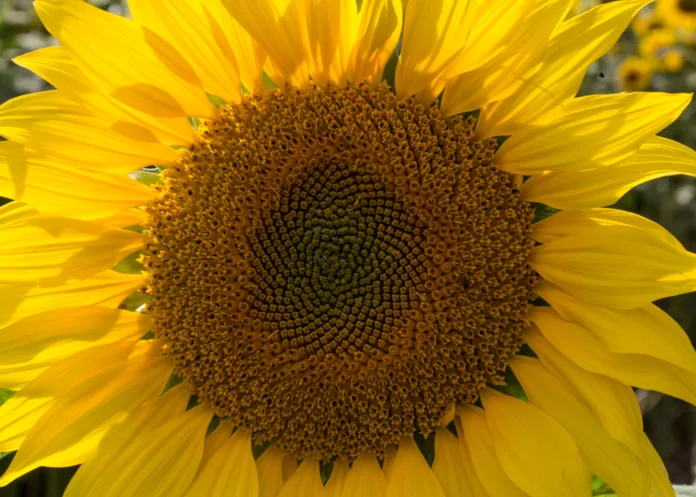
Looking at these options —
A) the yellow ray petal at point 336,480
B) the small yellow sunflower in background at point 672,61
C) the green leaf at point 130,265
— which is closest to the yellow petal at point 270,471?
the yellow ray petal at point 336,480

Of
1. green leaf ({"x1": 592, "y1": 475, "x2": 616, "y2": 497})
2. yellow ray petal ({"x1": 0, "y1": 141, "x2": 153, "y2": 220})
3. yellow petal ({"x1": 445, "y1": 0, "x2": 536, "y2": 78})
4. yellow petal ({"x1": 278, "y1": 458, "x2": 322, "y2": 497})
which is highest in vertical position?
yellow ray petal ({"x1": 0, "y1": 141, "x2": 153, "y2": 220})

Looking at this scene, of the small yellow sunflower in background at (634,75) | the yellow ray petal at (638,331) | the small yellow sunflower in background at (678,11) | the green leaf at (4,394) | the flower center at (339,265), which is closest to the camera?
the yellow ray petal at (638,331)

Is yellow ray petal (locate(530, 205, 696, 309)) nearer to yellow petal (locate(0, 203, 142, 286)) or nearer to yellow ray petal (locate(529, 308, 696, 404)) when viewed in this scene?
yellow ray petal (locate(529, 308, 696, 404))

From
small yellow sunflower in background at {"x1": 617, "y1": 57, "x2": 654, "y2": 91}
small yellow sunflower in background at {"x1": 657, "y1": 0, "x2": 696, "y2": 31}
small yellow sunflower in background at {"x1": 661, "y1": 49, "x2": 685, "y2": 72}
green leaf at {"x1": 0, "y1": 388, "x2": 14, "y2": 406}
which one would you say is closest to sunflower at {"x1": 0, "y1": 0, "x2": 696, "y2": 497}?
green leaf at {"x1": 0, "y1": 388, "x2": 14, "y2": 406}

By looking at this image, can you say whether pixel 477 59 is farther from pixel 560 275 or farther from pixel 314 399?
pixel 314 399

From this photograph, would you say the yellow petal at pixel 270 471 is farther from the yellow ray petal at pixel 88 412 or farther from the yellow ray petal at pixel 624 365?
the yellow ray petal at pixel 624 365

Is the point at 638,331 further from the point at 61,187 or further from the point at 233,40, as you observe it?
the point at 61,187

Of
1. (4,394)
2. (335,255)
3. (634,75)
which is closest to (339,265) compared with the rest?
(335,255)

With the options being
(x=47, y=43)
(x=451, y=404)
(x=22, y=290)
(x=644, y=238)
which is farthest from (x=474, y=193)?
(x=47, y=43)
